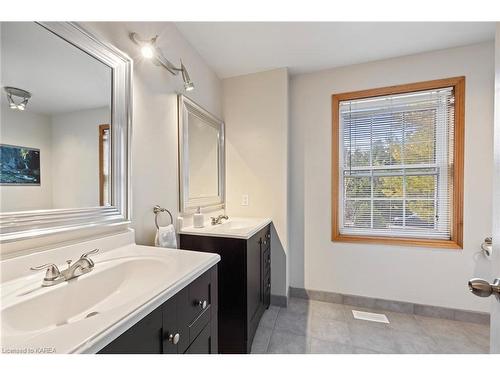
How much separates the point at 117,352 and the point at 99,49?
120cm

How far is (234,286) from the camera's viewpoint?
55.8 inches

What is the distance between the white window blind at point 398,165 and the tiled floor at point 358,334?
2.48ft

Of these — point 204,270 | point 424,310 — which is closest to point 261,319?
point 204,270

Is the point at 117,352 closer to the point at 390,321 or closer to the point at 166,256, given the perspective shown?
the point at 166,256

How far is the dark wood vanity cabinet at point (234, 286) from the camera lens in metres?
1.40

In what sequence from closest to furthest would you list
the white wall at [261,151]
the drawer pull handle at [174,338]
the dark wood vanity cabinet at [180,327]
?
the dark wood vanity cabinet at [180,327]
the drawer pull handle at [174,338]
the white wall at [261,151]

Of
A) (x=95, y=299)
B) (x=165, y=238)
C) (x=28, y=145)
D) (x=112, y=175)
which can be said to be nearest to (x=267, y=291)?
(x=165, y=238)

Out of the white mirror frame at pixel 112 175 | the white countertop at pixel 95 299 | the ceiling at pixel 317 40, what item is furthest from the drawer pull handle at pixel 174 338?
the ceiling at pixel 317 40

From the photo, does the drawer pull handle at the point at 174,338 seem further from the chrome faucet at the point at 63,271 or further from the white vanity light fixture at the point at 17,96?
the white vanity light fixture at the point at 17,96

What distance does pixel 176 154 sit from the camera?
1522mm

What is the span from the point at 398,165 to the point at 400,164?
0.02 meters

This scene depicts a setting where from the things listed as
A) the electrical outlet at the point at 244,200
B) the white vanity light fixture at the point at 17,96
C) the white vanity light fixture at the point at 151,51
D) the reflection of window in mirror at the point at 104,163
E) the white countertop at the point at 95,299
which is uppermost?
the white vanity light fixture at the point at 151,51

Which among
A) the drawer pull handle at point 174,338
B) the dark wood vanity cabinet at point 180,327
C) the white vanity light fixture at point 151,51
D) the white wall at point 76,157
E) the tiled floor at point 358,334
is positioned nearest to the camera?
the dark wood vanity cabinet at point 180,327

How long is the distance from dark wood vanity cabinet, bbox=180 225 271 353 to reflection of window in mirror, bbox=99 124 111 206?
2.08 feet
